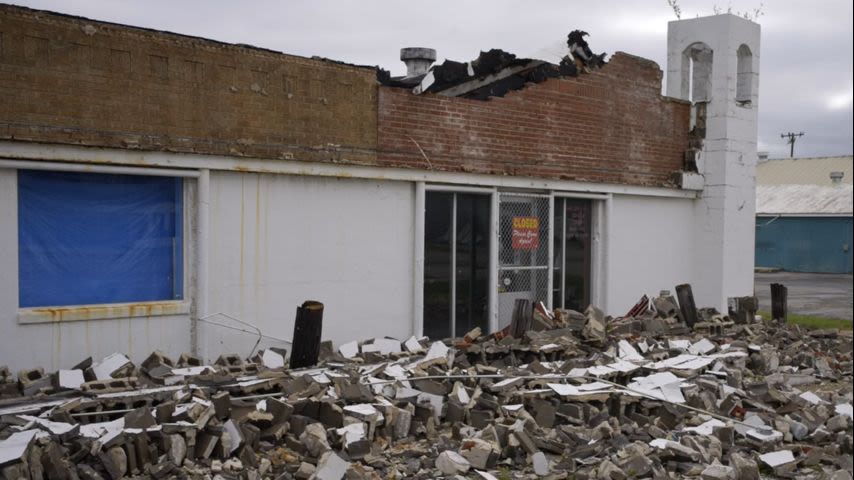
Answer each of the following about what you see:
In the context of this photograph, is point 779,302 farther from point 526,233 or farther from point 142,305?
point 142,305

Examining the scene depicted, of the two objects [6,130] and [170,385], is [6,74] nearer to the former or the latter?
[6,130]

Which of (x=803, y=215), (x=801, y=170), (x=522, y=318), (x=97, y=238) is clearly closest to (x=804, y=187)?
(x=801, y=170)

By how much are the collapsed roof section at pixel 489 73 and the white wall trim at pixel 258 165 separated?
132cm

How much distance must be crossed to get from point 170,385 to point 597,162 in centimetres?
892

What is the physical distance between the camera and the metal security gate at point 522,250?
13.7 meters

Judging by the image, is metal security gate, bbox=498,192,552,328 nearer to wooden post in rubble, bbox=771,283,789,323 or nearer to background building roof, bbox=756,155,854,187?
wooden post in rubble, bbox=771,283,789,323

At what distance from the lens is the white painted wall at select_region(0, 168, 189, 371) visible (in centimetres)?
899

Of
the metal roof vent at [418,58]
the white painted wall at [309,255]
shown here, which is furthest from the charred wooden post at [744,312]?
the metal roof vent at [418,58]

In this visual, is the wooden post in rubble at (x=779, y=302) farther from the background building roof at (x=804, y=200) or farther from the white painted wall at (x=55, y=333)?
the background building roof at (x=804, y=200)

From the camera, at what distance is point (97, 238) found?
9.77 metres

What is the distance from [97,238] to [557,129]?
25.6ft

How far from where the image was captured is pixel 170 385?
8.90m

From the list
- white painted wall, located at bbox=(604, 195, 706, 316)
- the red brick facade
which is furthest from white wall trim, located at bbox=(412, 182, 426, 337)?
white painted wall, located at bbox=(604, 195, 706, 316)

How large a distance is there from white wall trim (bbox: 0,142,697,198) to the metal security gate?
1.14 feet
